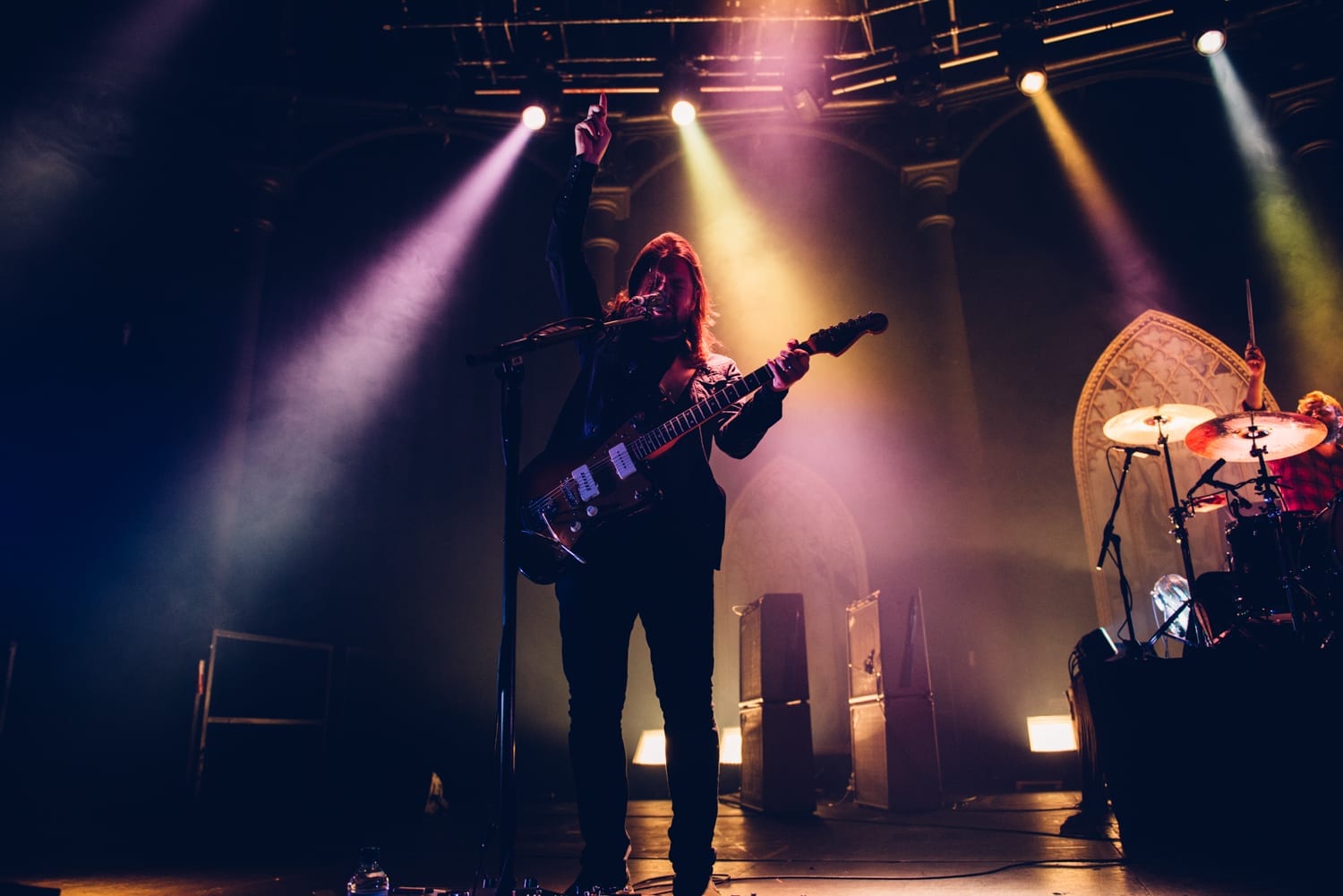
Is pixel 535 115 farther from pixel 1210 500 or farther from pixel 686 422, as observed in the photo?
pixel 1210 500

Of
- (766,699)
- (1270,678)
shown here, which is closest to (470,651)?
(766,699)

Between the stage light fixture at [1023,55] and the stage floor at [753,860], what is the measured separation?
587 cm

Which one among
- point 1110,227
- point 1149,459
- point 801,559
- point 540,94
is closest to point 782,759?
point 801,559

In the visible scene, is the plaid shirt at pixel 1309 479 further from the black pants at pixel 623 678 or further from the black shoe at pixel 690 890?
the black shoe at pixel 690 890

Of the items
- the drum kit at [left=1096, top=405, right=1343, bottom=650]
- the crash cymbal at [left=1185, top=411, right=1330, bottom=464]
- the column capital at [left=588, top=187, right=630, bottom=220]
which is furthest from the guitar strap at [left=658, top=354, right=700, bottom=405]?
the column capital at [left=588, top=187, right=630, bottom=220]

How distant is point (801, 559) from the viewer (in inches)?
300

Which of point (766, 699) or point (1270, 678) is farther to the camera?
point (766, 699)

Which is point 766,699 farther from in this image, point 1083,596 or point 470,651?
point 1083,596

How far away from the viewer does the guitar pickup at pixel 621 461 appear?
2.21 m

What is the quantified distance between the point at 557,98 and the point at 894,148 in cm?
347

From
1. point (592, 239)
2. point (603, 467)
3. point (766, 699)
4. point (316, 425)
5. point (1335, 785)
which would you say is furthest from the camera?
point (592, 239)

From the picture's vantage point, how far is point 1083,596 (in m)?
6.96

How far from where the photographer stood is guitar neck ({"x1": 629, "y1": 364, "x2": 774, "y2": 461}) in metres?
2.24

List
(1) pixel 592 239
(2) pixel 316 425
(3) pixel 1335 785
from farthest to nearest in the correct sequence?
(1) pixel 592 239 → (2) pixel 316 425 → (3) pixel 1335 785
